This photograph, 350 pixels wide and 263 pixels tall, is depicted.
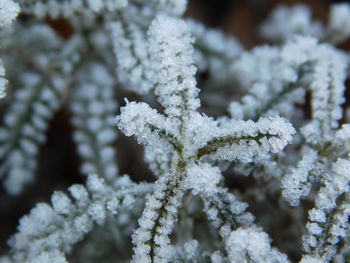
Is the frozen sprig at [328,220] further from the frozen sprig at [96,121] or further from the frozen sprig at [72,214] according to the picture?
the frozen sprig at [96,121]

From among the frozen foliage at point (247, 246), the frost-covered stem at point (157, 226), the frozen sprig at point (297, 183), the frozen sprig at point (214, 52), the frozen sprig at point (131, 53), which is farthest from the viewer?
the frozen sprig at point (214, 52)

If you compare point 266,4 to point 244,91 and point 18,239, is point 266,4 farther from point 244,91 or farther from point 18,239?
point 18,239

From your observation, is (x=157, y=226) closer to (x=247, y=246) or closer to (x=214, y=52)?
(x=247, y=246)

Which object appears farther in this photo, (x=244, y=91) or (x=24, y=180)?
(x=244, y=91)

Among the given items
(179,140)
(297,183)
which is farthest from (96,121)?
(297,183)

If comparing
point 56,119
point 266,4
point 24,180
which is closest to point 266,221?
point 24,180

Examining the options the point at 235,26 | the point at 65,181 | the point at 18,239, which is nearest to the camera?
the point at 18,239

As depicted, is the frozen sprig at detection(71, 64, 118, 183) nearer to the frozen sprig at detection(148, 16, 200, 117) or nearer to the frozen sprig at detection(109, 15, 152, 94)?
the frozen sprig at detection(109, 15, 152, 94)

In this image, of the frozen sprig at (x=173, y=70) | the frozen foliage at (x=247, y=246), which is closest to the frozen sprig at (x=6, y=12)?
the frozen sprig at (x=173, y=70)
